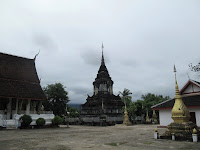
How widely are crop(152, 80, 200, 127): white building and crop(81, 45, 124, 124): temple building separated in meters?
10.2

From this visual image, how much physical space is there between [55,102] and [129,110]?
46.9 feet

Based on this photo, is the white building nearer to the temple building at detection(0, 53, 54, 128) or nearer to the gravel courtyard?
the gravel courtyard

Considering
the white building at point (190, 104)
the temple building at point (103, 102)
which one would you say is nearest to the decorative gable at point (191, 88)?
the white building at point (190, 104)

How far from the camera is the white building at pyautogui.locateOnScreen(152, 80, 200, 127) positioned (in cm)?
1689

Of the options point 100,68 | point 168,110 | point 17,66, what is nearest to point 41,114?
point 17,66

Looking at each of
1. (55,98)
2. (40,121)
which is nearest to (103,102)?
(55,98)

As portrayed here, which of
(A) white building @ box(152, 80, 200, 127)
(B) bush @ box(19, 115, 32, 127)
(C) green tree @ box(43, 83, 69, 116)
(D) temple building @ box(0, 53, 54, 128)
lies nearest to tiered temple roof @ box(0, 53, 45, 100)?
(D) temple building @ box(0, 53, 54, 128)

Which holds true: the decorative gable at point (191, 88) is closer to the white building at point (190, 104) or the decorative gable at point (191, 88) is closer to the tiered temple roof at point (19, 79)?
the white building at point (190, 104)

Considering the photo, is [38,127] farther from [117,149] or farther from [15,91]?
[117,149]

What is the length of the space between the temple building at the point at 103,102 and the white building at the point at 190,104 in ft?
33.5

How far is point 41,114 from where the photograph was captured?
68.3 feet

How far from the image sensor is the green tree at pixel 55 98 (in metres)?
31.5

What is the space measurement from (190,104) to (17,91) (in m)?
19.0

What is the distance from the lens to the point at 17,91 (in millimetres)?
19578
